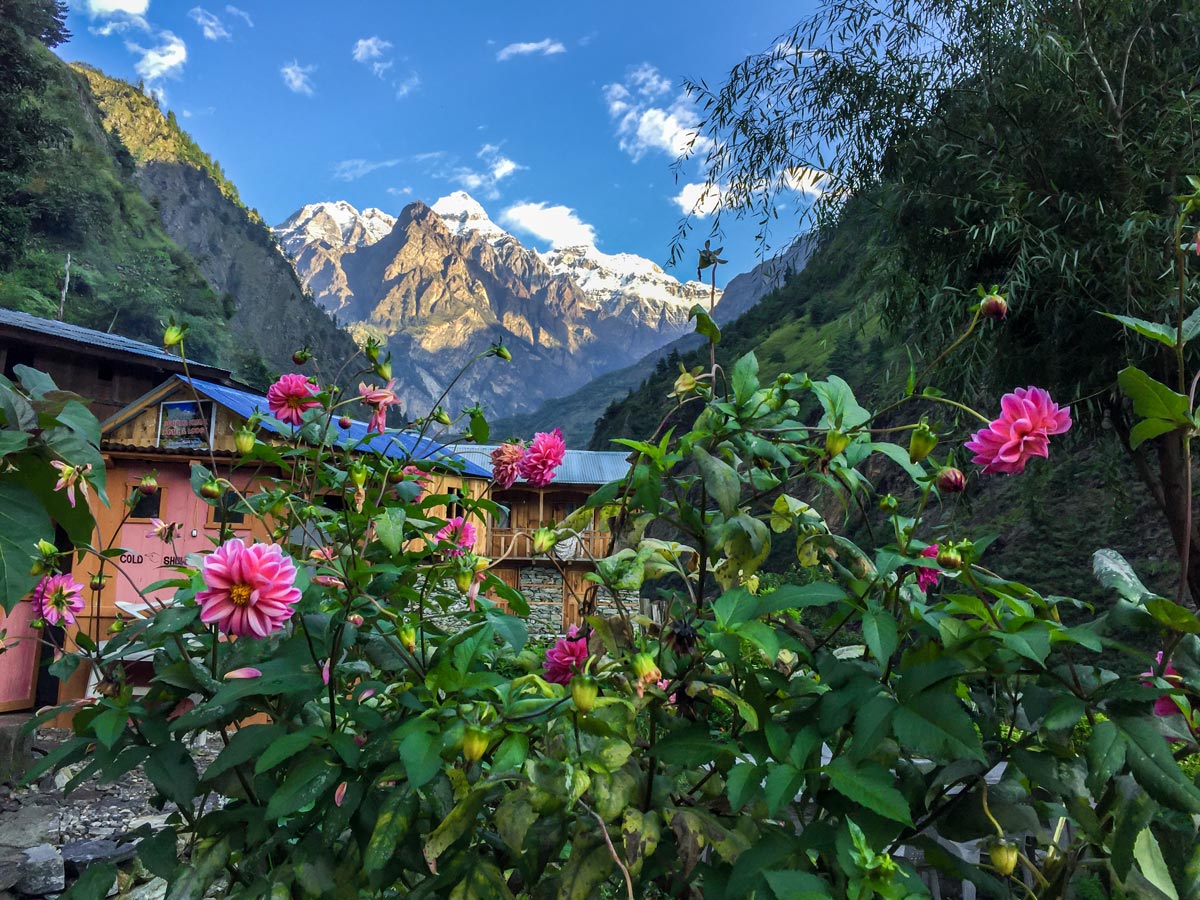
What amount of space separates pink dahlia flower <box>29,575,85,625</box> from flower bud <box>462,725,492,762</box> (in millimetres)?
1293

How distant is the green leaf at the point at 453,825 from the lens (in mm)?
951

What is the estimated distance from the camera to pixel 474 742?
0.90 metres

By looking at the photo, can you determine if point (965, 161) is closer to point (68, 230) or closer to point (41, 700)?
point (41, 700)

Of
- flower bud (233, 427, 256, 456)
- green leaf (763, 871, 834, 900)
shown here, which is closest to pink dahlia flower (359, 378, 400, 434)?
flower bud (233, 427, 256, 456)

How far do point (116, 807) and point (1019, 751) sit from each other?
21.0 feet

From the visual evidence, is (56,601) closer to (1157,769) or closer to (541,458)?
(541,458)

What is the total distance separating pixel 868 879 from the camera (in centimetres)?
84

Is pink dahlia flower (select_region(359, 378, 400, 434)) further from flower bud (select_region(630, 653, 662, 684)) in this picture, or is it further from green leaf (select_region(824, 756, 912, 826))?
green leaf (select_region(824, 756, 912, 826))

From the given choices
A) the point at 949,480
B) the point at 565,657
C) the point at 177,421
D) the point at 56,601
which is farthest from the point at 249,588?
the point at 177,421

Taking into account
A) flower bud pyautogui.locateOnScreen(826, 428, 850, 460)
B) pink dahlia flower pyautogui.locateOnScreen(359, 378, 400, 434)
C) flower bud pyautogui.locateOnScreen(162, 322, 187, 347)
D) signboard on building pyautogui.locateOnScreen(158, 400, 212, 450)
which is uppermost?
signboard on building pyautogui.locateOnScreen(158, 400, 212, 450)

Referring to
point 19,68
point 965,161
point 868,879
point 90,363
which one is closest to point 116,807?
point 868,879

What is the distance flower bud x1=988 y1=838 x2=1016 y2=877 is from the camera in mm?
942

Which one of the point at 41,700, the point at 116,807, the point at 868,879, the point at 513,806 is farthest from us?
the point at 41,700

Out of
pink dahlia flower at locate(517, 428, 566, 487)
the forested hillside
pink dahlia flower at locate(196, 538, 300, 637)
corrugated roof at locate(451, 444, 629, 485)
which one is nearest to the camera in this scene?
pink dahlia flower at locate(196, 538, 300, 637)
